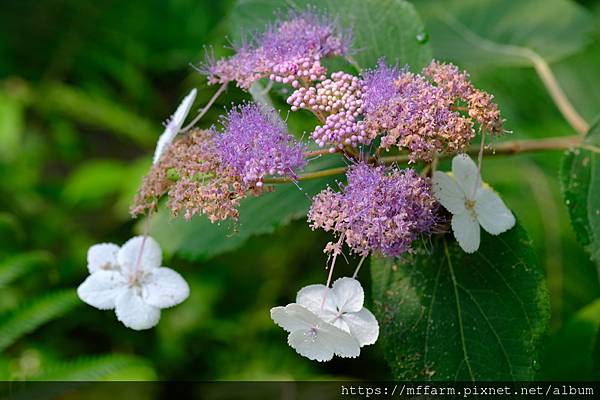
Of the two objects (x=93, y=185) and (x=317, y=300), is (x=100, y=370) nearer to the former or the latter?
(x=93, y=185)

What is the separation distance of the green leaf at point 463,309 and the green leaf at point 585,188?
10cm

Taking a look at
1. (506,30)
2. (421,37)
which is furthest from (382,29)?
(506,30)

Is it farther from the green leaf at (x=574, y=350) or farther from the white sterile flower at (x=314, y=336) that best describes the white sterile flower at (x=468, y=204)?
the green leaf at (x=574, y=350)

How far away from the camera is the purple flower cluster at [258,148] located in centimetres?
84

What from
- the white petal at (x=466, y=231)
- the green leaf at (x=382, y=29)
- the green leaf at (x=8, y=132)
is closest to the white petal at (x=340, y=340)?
the white petal at (x=466, y=231)

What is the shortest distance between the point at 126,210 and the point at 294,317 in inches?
59.6

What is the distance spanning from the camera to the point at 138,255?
104cm

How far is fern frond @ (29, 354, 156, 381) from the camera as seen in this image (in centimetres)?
179

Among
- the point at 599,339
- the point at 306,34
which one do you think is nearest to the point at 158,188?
the point at 306,34

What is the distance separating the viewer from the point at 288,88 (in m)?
1.08

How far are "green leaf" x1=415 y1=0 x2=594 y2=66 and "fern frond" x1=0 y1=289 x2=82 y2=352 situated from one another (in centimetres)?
117

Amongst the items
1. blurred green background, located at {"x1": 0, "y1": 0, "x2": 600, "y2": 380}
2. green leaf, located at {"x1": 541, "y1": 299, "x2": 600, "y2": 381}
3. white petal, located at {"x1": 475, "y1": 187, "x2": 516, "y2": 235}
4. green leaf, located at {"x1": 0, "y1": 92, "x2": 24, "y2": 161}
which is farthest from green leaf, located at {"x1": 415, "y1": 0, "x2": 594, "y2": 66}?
green leaf, located at {"x1": 0, "y1": 92, "x2": 24, "y2": 161}

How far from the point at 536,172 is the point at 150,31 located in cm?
177

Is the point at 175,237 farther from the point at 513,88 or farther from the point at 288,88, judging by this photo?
the point at 513,88
